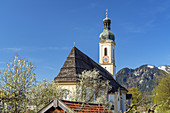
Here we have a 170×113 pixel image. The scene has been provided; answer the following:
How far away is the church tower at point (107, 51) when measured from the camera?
176ft

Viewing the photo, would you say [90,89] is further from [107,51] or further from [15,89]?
[107,51]

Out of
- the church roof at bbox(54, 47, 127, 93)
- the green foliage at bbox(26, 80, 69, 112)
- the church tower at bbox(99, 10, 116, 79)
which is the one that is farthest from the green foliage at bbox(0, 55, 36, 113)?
the church tower at bbox(99, 10, 116, 79)

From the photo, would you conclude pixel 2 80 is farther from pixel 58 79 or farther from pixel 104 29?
pixel 104 29

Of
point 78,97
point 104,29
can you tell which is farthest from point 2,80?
point 104,29

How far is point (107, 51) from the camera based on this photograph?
53844mm

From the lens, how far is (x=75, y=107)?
11555 millimetres

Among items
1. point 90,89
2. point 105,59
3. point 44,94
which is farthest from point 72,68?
point 105,59

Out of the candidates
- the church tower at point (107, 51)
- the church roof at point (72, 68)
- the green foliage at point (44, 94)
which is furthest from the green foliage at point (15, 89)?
the church tower at point (107, 51)

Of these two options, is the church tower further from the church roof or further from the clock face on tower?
the church roof

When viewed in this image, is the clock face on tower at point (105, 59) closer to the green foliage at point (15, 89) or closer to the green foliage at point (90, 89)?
the green foliage at point (90, 89)

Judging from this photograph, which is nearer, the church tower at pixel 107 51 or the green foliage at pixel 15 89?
the green foliage at pixel 15 89

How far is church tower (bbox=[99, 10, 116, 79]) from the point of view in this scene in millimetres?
53500

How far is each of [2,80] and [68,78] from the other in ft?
52.4

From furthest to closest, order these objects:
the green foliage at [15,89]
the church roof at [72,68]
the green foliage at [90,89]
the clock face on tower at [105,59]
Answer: the clock face on tower at [105,59] < the church roof at [72,68] < the green foliage at [90,89] < the green foliage at [15,89]
